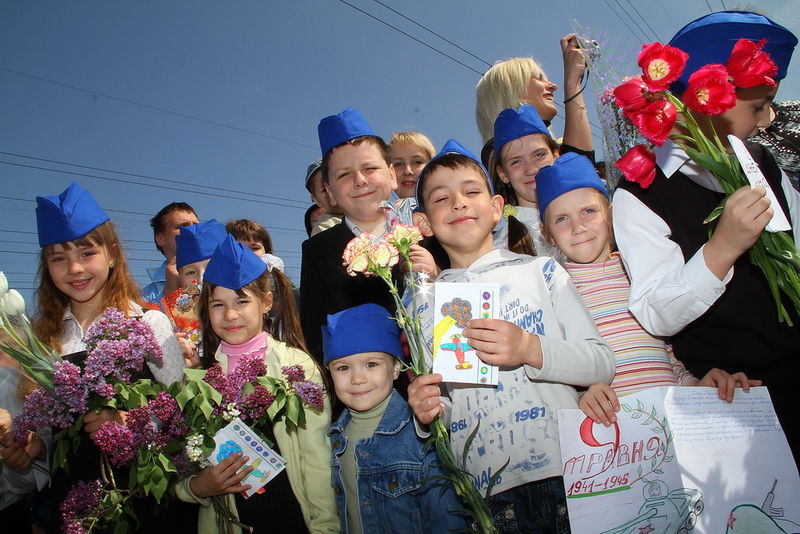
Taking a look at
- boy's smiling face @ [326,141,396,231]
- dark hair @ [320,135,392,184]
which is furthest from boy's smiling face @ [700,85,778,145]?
dark hair @ [320,135,392,184]

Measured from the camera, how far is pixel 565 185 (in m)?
2.46

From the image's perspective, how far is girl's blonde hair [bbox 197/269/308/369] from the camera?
3.21 metres

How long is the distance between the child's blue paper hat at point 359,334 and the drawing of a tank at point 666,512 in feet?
4.48

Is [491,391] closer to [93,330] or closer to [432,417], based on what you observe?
[432,417]

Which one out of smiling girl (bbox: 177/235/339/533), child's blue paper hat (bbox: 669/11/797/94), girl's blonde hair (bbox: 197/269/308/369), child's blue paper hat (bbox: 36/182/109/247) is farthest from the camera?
girl's blonde hair (bbox: 197/269/308/369)

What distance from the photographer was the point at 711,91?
1.73 metres

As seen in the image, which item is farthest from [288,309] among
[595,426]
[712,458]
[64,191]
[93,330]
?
[712,458]

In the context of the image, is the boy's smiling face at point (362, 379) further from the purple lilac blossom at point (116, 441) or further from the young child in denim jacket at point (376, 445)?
the purple lilac blossom at point (116, 441)

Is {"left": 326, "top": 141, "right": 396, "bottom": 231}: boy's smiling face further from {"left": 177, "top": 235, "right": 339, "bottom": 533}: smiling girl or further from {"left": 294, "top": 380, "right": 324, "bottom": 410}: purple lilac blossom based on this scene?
{"left": 294, "top": 380, "right": 324, "bottom": 410}: purple lilac blossom

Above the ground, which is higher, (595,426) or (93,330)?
(93,330)

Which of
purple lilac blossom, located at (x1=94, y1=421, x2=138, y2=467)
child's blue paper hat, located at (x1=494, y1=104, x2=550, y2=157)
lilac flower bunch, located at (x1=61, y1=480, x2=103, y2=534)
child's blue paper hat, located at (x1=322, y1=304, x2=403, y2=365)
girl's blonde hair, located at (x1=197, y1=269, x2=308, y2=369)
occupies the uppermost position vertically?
child's blue paper hat, located at (x1=494, y1=104, x2=550, y2=157)

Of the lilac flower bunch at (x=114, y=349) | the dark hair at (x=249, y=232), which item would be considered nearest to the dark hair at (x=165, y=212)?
the dark hair at (x=249, y=232)

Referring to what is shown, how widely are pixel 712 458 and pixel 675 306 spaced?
0.52 m

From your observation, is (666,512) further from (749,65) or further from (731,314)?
(749,65)
